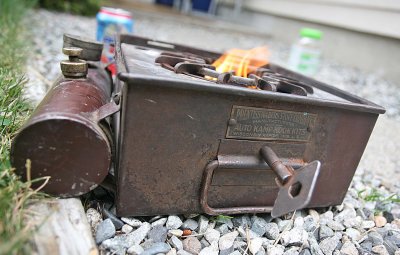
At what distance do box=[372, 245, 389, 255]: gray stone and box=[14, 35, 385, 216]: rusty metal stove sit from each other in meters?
0.30

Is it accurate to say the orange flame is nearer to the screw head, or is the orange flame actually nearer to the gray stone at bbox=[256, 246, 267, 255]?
the screw head

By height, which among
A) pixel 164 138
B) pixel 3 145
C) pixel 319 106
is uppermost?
pixel 319 106

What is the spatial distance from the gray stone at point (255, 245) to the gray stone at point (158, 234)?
0.33 meters

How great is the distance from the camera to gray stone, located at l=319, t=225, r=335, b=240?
1.45 m

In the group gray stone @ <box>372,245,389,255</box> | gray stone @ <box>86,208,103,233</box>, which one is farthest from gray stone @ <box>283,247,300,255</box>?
gray stone @ <box>86,208,103,233</box>

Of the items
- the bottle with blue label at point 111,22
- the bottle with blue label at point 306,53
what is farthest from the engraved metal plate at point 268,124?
the bottle with blue label at point 306,53

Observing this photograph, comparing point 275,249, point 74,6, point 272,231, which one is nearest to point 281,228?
point 272,231

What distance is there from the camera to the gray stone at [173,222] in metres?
1.33

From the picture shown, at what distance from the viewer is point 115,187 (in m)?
1.29

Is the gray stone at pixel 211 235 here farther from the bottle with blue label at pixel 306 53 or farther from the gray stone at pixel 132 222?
the bottle with blue label at pixel 306 53

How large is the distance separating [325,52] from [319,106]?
17.0ft

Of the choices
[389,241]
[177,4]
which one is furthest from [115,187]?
[177,4]

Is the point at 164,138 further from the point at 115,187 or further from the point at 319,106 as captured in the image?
the point at 319,106

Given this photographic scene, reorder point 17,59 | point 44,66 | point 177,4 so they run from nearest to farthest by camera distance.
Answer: point 17,59, point 44,66, point 177,4
